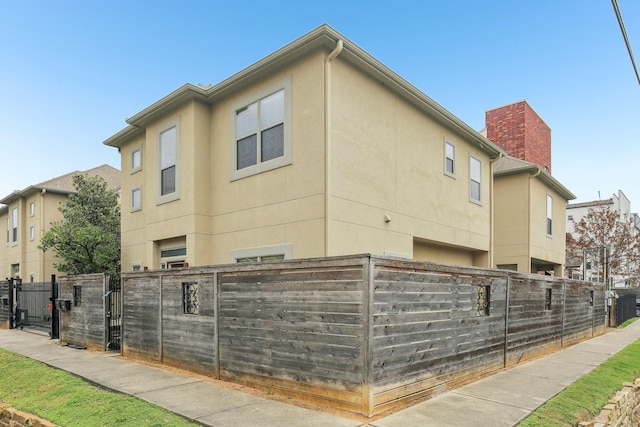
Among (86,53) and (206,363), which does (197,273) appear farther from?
(86,53)

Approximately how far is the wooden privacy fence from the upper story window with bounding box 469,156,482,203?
6173 millimetres

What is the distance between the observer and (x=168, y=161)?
1284 centimetres

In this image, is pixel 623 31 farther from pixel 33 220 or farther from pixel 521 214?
pixel 33 220

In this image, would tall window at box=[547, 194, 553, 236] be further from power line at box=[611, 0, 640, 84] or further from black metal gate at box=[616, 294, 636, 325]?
power line at box=[611, 0, 640, 84]

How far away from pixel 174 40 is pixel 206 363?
16.3m

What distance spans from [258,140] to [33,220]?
66.8ft

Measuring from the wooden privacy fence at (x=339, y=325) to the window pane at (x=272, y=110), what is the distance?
4.32 meters

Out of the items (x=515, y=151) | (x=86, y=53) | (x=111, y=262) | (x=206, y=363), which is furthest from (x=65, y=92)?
(x=515, y=151)

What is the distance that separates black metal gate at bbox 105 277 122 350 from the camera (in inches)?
401

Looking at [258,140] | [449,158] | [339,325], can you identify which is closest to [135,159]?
[258,140]

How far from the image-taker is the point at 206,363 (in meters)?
7.45

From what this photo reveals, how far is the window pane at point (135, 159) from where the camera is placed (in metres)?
15.2

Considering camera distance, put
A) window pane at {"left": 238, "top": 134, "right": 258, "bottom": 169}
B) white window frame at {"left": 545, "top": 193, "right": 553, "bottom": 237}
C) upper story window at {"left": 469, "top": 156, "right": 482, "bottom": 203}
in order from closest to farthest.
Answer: window pane at {"left": 238, "top": 134, "right": 258, "bottom": 169}, upper story window at {"left": 469, "top": 156, "right": 482, "bottom": 203}, white window frame at {"left": 545, "top": 193, "right": 553, "bottom": 237}

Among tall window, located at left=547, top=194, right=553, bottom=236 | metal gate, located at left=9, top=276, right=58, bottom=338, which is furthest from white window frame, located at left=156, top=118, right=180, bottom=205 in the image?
tall window, located at left=547, top=194, right=553, bottom=236
